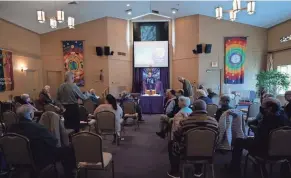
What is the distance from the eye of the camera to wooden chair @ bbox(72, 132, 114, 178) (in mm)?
2570

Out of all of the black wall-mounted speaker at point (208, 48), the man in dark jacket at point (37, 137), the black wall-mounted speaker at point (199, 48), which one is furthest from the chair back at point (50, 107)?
the black wall-mounted speaker at point (208, 48)

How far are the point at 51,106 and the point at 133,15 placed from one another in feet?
25.1

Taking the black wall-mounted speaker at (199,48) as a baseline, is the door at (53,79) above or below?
below

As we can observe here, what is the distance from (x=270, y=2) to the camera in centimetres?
775

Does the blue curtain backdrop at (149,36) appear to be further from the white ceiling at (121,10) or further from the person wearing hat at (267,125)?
Answer: the person wearing hat at (267,125)

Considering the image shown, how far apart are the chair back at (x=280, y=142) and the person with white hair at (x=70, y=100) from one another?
3.18 meters

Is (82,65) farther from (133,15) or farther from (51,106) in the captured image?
(51,106)

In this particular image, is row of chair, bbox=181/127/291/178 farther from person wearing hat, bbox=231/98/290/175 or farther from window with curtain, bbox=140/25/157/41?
window with curtain, bbox=140/25/157/41

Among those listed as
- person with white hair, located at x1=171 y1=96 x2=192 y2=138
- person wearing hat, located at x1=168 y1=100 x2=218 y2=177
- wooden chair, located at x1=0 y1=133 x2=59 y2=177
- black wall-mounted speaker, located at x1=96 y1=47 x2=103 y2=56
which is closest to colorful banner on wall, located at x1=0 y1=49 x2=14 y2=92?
black wall-mounted speaker, located at x1=96 y1=47 x2=103 y2=56

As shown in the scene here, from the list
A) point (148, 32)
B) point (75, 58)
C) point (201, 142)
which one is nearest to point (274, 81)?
point (148, 32)

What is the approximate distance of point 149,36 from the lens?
37.4 ft

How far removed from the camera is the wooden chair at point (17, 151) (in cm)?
251

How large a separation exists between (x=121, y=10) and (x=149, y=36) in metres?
2.03

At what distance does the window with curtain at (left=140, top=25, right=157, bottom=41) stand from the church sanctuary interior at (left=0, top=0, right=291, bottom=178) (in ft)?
0.18
